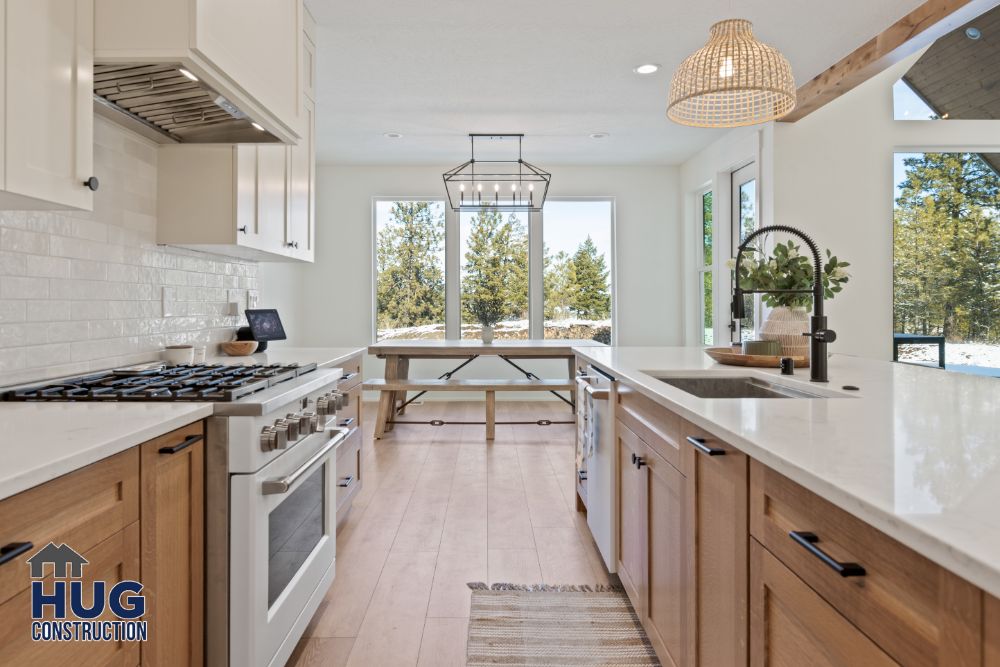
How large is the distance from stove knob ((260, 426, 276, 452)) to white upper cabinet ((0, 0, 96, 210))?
697mm

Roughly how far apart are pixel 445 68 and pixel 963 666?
3890 millimetres

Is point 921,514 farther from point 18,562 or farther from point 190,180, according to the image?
point 190,180

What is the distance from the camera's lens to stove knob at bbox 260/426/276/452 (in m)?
1.44

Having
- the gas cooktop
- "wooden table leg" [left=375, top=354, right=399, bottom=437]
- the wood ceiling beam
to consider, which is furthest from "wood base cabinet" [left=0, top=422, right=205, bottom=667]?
the wood ceiling beam

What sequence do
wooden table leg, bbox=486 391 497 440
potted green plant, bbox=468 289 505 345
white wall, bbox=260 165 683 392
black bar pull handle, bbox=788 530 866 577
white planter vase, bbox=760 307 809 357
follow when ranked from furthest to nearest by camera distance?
potted green plant, bbox=468 289 505 345
white wall, bbox=260 165 683 392
wooden table leg, bbox=486 391 497 440
white planter vase, bbox=760 307 809 357
black bar pull handle, bbox=788 530 866 577

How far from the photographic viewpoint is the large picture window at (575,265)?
645cm

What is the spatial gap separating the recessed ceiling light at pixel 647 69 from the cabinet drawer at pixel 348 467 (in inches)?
115

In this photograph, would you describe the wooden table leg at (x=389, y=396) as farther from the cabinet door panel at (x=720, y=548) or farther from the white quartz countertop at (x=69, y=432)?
the cabinet door panel at (x=720, y=548)

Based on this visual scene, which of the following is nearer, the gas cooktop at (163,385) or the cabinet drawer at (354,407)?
the gas cooktop at (163,385)

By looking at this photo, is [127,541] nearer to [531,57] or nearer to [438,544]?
[438,544]

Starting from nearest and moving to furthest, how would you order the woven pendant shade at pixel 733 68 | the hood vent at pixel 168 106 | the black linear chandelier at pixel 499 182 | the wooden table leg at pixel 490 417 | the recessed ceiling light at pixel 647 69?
the hood vent at pixel 168 106, the woven pendant shade at pixel 733 68, the recessed ceiling light at pixel 647 69, the wooden table leg at pixel 490 417, the black linear chandelier at pixel 499 182

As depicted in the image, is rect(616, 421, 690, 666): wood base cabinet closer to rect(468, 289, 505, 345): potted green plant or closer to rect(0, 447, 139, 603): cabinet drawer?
rect(0, 447, 139, 603): cabinet drawer

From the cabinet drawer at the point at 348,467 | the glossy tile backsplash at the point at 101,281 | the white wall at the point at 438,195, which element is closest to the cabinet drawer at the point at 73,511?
the glossy tile backsplash at the point at 101,281

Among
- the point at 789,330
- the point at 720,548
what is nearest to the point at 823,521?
the point at 720,548
